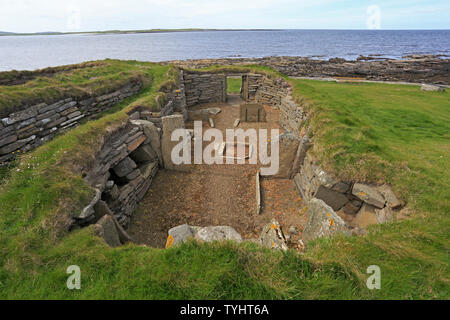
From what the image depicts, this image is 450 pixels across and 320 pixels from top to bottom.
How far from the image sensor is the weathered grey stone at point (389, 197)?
616 centimetres

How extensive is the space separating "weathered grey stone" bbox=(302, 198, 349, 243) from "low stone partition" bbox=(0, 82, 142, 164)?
9464mm

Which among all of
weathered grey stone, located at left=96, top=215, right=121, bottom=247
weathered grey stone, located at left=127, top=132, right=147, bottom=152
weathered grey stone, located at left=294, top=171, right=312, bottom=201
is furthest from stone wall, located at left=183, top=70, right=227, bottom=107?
weathered grey stone, located at left=96, top=215, right=121, bottom=247

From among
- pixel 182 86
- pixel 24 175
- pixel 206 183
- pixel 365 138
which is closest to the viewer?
pixel 24 175

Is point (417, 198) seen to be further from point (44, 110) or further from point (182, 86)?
point (182, 86)

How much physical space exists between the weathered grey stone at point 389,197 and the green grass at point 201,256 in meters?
0.22

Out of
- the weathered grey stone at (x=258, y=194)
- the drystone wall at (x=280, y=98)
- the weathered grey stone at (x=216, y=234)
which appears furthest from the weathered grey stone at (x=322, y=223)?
the drystone wall at (x=280, y=98)

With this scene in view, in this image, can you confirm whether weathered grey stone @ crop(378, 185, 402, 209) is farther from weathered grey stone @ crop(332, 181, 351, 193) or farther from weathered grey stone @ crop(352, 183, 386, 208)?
weathered grey stone @ crop(332, 181, 351, 193)

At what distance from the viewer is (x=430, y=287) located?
3783 mm

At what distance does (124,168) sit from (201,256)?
5.98 metres

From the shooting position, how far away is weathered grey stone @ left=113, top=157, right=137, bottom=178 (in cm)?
859

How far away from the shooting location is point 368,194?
679 centimetres
